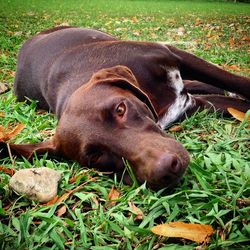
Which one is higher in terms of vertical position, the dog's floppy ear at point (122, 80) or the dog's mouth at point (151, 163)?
the dog's floppy ear at point (122, 80)

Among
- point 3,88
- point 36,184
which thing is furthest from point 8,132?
point 3,88

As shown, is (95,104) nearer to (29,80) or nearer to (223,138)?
(223,138)

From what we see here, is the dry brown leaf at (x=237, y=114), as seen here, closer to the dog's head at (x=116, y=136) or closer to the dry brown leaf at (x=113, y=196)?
the dog's head at (x=116, y=136)

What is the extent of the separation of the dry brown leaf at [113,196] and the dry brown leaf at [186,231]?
48cm

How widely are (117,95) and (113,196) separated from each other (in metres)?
0.78

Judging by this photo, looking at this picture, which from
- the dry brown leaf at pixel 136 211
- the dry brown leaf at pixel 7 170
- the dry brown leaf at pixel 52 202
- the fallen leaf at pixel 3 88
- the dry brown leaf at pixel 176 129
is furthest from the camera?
the fallen leaf at pixel 3 88

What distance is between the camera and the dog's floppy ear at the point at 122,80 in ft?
10.1

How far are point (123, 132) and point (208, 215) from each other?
870 millimetres

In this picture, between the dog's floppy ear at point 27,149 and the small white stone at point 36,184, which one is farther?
the dog's floppy ear at point 27,149

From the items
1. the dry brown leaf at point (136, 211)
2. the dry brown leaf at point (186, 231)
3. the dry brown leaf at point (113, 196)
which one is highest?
the dry brown leaf at point (186, 231)

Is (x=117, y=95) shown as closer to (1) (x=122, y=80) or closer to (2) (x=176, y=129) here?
(1) (x=122, y=80)

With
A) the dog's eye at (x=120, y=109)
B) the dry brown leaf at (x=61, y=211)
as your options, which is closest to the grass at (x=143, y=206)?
the dry brown leaf at (x=61, y=211)

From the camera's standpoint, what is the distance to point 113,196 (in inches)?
100

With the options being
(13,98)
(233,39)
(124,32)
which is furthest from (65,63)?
(124,32)
